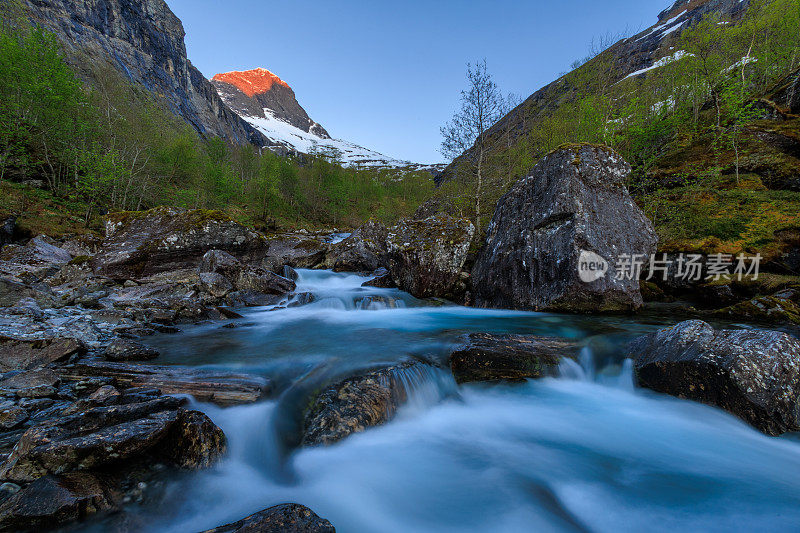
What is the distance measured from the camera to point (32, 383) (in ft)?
13.0

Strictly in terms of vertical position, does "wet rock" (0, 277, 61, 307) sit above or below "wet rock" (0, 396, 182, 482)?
above

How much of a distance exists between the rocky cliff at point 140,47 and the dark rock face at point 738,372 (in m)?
64.2

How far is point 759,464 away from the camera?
3.67m

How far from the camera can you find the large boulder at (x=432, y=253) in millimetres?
11672

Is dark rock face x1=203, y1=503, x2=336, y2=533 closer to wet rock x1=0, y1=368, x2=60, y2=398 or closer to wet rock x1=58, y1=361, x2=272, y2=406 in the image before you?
wet rock x1=58, y1=361, x2=272, y2=406

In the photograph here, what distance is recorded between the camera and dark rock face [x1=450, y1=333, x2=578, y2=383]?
5.65 m

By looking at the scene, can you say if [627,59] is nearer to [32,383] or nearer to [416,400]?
[416,400]

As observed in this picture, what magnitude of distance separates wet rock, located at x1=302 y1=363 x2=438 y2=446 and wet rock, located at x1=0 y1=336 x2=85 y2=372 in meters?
4.25

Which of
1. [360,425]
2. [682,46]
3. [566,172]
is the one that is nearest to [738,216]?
[566,172]

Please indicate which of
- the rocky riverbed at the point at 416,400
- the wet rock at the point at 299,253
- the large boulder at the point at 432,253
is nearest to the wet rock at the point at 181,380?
the rocky riverbed at the point at 416,400

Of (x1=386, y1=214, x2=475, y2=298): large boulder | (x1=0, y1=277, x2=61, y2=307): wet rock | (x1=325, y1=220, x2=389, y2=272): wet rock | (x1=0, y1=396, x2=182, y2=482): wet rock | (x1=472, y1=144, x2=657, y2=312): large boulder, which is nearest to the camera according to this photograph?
(x1=0, y1=396, x2=182, y2=482): wet rock

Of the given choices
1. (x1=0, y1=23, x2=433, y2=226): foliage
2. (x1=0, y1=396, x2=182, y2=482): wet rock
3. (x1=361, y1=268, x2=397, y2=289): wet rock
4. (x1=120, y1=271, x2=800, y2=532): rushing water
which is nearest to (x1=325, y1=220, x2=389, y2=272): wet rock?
(x1=361, y1=268, x2=397, y2=289): wet rock

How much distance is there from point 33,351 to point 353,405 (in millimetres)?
5252

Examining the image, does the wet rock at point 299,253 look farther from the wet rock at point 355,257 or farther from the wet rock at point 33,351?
the wet rock at point 33,351
